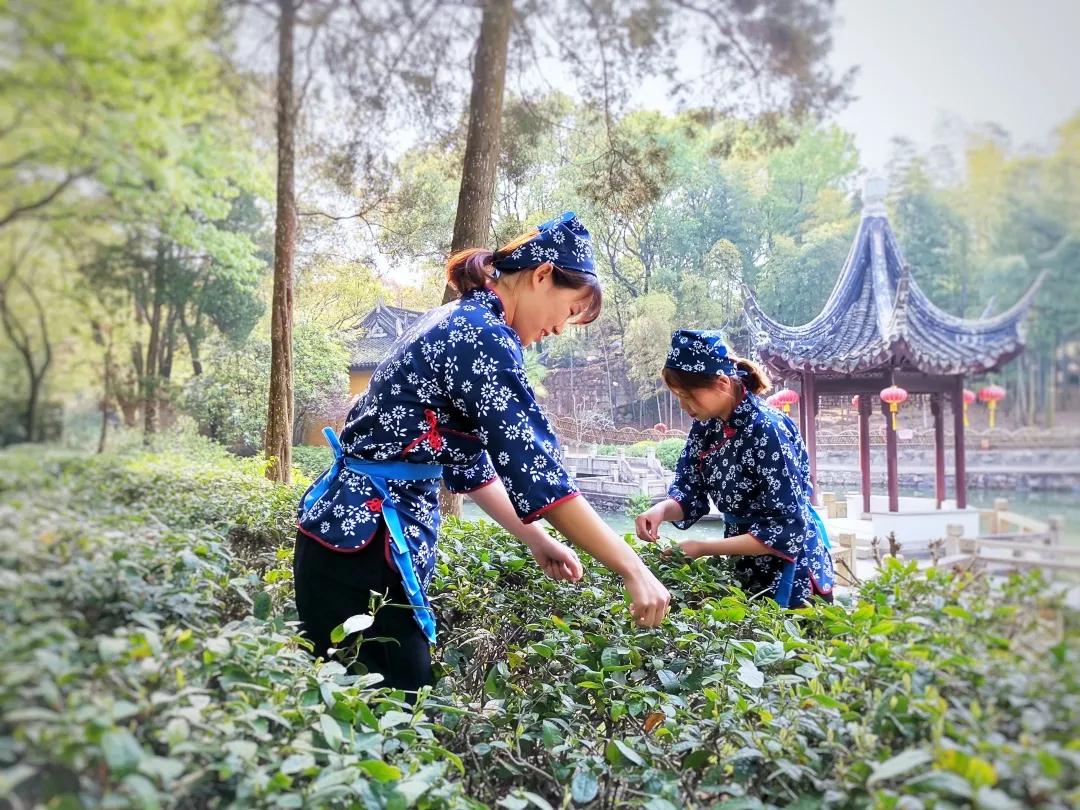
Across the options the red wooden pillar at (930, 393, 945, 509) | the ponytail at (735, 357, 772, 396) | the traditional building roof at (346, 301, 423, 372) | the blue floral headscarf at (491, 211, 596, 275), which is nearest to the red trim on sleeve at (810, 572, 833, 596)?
the red wooden pillar at (930, 393, 945, 509)

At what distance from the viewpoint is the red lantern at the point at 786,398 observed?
2.75m

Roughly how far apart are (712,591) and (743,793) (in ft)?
3.01

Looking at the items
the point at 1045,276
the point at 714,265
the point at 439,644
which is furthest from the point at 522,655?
the point at 714,265

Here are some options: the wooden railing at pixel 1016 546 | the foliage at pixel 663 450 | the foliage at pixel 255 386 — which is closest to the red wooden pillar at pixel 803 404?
the foliage at pixel 663 450

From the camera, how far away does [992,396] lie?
1.70 metres

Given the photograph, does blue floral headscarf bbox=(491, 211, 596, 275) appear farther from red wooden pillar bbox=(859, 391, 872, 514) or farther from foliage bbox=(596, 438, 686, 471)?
foliage bbox=(596, 438, 686, 471)

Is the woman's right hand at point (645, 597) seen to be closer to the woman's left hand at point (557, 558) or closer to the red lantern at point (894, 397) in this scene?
the woman's left hand at point (557, 558)

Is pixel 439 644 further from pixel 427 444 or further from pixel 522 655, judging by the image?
pixel 427 444

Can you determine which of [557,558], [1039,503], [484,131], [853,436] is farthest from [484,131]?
[1039,503]

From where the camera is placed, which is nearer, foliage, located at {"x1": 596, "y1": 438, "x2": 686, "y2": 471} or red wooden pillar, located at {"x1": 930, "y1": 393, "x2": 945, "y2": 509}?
red wooden pillar, located at {"x1": 930, "y1": 393, "x2": 945, "y2": 509}

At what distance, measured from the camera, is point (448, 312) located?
1.51m

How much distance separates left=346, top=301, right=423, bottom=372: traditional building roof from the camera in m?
3.09

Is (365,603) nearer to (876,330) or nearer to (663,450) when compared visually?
(663,450)

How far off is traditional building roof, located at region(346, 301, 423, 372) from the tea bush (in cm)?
135
